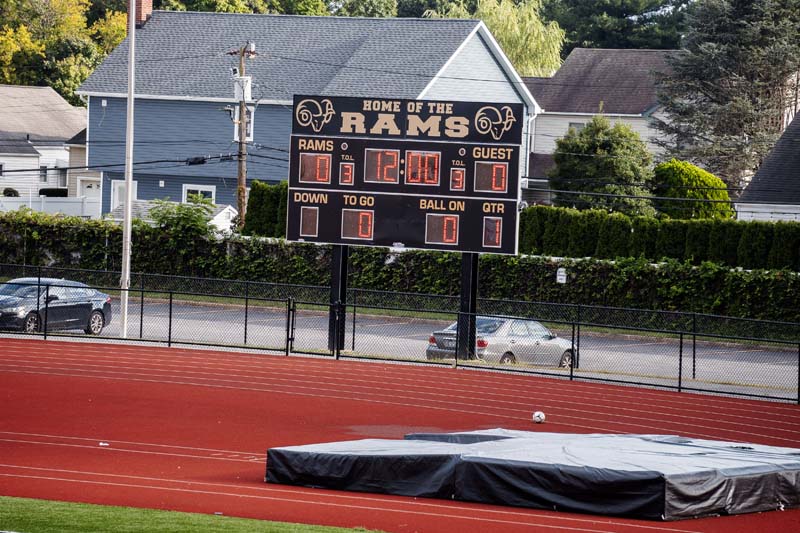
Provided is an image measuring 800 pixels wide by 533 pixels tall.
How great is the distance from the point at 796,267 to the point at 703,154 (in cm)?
A: 1947

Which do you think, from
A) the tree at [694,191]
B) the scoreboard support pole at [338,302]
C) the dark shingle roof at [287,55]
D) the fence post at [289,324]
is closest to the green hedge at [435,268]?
the tree at [694,191]

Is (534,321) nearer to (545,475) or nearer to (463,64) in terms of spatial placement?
(545,475)

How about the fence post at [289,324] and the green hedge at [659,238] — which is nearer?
the fence post at [289,324]

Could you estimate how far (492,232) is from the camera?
26.6 metres

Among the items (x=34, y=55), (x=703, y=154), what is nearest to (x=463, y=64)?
(x=703, y=154)

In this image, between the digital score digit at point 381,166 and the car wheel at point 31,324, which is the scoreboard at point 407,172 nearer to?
the digital score digit at point 381,166

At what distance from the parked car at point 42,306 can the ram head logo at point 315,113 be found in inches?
293

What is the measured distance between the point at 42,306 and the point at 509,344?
1178 centimetres

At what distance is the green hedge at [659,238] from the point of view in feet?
123

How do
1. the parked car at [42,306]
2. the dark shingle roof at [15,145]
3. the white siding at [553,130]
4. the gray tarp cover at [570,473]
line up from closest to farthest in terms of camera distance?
1. the gray tarp cover at [570,473]
2. the parked car at [42,306]
3. the white siding at [553,130]
4. the dark shingle roof at [15,145]

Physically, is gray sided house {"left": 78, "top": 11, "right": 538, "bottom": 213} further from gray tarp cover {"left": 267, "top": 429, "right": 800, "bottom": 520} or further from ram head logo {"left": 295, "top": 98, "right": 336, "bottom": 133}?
gray tarp cover {"left": 267, "top": 429, "right": 800, "bottom": 520}

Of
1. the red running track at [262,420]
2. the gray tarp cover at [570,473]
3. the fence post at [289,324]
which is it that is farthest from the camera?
the fence post at [289,324]

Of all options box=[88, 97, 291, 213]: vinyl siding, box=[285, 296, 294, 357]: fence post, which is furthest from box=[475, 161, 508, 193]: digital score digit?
box=[88, 97, 291, 213]: vinyl siding

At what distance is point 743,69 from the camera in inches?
2208
